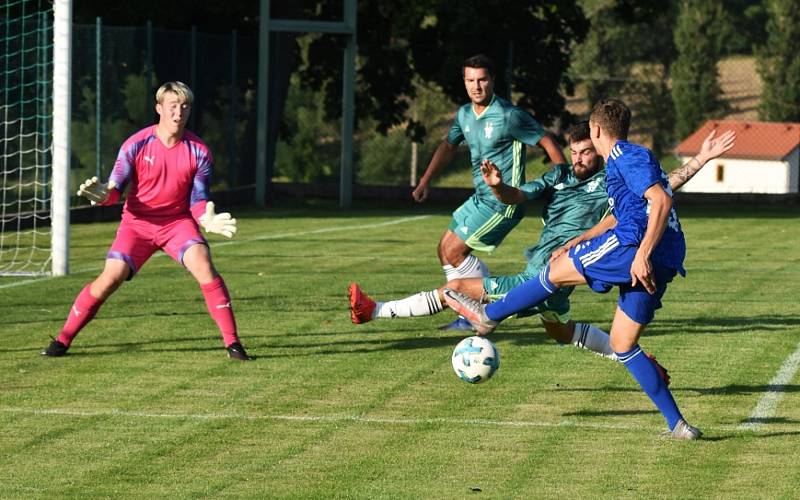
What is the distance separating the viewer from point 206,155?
417 inches

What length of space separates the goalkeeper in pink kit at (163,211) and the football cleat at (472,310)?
5.90ft

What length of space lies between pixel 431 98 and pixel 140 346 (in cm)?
3406

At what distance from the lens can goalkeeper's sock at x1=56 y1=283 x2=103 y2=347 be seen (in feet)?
35.1

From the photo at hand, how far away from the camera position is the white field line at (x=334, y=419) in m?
8.49

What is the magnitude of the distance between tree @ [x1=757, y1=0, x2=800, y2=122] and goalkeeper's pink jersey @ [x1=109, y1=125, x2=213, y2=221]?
167 feet

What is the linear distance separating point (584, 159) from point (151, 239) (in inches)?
124

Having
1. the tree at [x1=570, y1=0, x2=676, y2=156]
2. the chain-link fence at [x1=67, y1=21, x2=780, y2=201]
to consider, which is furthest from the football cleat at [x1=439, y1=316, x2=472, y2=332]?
the tree at [x1=570, y1=0, x2=676, y2=156]

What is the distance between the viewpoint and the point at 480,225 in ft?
37.2

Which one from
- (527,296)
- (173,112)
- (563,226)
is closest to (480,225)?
(563,226)

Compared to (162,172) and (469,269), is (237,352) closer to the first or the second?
(162,172)

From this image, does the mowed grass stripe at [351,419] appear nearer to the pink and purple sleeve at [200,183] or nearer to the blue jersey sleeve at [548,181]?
the blue jersey sleeve at [548,181]

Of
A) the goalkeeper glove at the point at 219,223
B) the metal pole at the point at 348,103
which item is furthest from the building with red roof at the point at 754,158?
the goalkeeper glove at the point at 219,223

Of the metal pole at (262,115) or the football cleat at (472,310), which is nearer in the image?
the football cleat at (472,310)

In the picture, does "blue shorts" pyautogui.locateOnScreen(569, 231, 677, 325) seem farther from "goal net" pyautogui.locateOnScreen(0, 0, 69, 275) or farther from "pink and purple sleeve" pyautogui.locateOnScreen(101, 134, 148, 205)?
"goal net" pyautogui.locateOnScreen(0, 0, 69, 275)
